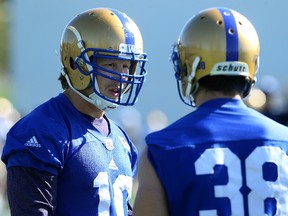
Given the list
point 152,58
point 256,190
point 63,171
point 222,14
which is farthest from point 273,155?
point 152,58

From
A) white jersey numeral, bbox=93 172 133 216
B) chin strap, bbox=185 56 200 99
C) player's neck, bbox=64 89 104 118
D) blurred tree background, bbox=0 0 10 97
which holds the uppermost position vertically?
chin strap, bbox=185 56 200 99

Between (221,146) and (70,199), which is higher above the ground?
(221,146)

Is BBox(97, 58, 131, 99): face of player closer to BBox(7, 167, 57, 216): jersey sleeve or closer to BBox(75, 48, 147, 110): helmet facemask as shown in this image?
BBox(75, 48, 147, 110): helmet facemask

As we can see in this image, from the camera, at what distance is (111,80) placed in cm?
401

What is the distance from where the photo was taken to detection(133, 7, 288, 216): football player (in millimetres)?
3020

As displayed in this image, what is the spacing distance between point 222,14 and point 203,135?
0.49 m

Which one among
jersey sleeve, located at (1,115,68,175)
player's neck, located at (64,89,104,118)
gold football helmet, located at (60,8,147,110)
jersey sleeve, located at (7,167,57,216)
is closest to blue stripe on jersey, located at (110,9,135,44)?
gold football helmet, located at (60,8,147,110)

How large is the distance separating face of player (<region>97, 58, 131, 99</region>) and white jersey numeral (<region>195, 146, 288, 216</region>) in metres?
1.06

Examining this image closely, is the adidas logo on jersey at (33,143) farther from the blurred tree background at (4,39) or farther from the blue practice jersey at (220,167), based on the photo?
the blurred tree background at (4,39)

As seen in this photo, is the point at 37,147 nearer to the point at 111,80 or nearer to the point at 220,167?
the point at 111,80

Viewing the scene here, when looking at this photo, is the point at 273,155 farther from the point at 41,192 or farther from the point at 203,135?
the point at 41,192

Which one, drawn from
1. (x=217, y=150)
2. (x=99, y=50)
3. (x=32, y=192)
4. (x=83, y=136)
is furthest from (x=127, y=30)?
(x=217, y=150)

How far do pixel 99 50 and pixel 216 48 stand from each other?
3.18ft

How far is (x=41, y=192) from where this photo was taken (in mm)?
3719
